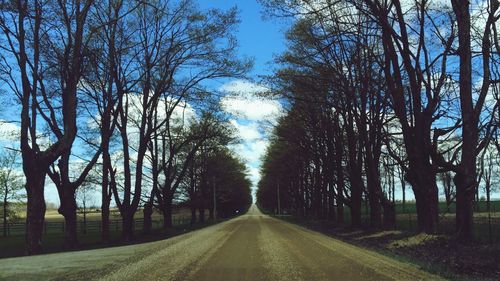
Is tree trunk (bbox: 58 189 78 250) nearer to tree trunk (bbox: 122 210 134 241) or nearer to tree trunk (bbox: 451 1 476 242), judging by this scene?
tree trunk (bbox: 122 210 134 241)

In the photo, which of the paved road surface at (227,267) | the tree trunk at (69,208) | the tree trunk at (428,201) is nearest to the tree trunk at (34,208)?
the tree trunk at (69,208)

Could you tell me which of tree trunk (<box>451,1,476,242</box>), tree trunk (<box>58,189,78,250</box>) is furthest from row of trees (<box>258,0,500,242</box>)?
tree trunk (<box>58,189,78,250</box>)

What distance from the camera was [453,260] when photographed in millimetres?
12984

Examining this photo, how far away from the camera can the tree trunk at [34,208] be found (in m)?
21.0

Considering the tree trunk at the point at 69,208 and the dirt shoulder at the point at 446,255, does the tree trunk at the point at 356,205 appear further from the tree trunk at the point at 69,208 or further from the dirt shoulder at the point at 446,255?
the tree trunk at the point at 69,208

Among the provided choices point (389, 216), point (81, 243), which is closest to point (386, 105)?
point (389, 216)

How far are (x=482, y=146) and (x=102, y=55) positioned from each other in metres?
18.9

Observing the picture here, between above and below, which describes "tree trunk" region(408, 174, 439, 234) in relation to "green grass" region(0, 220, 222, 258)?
above

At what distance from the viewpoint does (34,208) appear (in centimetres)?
2111

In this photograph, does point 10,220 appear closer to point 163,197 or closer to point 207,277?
point 163,197

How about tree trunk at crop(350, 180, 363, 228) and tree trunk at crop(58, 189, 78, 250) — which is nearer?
tree trunk at crop(58, 189, 78, 250)

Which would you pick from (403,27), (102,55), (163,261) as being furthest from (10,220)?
(403,27)

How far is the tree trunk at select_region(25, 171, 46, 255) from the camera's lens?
2103 centimetres

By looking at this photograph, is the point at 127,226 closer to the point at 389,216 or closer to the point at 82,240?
the point at 82,240
